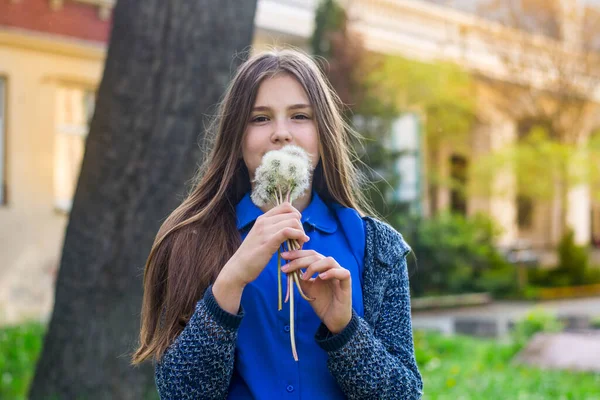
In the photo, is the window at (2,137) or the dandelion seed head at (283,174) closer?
the dandelion seed head at (283,174)

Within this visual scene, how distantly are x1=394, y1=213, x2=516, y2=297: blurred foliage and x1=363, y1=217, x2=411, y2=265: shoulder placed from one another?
13.5m

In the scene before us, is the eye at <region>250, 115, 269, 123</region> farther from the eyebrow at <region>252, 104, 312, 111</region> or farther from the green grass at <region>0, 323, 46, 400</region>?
the green grass at <region>0, 323, 46, 400</region>

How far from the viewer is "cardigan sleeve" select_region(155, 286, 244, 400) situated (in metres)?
1.92

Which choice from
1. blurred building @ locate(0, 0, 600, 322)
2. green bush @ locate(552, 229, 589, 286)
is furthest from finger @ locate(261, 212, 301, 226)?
green bush @ locate(552, 229, 589, 286)

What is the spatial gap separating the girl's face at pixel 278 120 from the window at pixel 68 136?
11.7m

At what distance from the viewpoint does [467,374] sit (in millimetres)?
7508

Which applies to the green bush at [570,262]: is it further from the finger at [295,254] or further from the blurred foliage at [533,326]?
the finger at [295,254]

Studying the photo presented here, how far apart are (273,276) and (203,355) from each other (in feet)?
0.90

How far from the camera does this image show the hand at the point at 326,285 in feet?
6.03

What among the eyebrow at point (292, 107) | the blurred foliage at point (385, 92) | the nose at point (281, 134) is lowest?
the nose at point (281, 134)

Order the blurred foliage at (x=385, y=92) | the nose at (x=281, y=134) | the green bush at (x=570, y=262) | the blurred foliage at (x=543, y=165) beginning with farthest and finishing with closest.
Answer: the green bush at (x=570, y=262) → the blurred foliage at (x=543, y=165) → the blurred foliage at (x=385, y=92) → the nose at (x=281, y=134)

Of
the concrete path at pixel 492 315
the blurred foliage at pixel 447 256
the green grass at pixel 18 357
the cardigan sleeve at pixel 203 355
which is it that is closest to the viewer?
the cardigan sleeve at pixel 203 355

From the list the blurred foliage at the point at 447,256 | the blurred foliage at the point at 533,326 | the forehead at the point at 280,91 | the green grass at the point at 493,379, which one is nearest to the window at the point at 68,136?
the blurred foliage at the point at 447,256

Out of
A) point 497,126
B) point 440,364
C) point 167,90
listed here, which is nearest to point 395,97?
point 497,126
